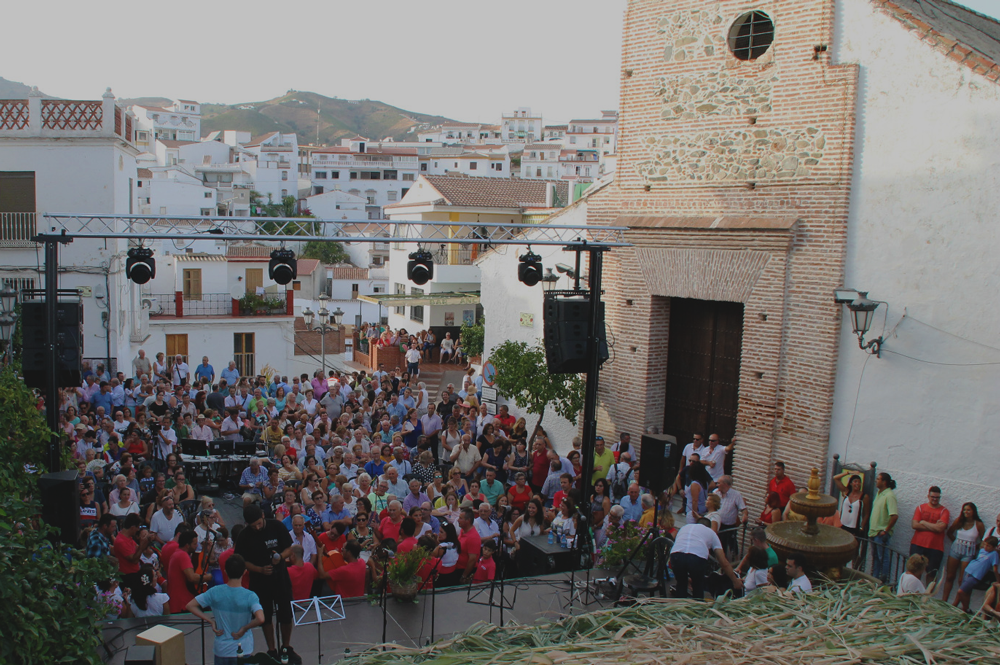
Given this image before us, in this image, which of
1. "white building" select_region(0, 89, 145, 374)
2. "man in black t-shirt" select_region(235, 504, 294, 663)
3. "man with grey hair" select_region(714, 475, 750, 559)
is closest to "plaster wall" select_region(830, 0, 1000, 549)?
"man with grey hair" select_region(714, 475, 750, 559)

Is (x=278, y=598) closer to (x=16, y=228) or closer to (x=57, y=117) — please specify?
(x=16, y=228)

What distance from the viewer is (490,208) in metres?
33.5

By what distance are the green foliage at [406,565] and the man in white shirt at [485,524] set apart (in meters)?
1.23

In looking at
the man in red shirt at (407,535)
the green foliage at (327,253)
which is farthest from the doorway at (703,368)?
the green foliage at (327,253)

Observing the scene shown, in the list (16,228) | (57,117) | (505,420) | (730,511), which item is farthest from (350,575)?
(57,117)

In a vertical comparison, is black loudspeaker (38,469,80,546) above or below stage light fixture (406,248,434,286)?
below

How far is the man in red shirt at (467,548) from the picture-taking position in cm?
864

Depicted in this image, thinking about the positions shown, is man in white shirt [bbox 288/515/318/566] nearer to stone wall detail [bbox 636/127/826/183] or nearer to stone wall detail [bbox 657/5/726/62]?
stone wall detail [bbox 636/127/826/183]

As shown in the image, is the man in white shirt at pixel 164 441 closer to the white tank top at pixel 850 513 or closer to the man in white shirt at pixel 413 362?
the white tank top at pixel 850 513

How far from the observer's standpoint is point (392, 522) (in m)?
8.79

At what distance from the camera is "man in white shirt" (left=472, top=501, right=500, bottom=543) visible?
901 cm

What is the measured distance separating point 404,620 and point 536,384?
6.13 meters

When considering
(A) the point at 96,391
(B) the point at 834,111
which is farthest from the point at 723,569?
(A) the point at 96,391

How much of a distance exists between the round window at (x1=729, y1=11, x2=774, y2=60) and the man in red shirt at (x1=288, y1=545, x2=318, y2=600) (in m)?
8.79
